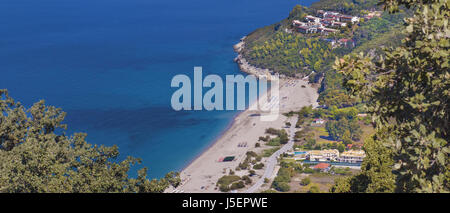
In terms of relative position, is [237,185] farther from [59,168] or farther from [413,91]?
[413,91]

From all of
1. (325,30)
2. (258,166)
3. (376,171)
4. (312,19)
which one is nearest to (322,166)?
(258,166)

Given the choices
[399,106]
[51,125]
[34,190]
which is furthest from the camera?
[51,125]

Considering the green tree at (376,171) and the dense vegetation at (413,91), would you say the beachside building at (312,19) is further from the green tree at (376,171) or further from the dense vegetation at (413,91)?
the dense vegetation at (413,91)

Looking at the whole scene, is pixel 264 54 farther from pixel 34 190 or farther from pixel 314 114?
pixel 34 190

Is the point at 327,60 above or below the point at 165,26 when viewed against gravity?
below

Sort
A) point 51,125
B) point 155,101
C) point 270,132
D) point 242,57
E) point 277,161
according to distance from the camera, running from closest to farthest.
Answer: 1. point 51,125
2. point 277,161
3. point 270,132
4. point 155,101
5. point 242,57

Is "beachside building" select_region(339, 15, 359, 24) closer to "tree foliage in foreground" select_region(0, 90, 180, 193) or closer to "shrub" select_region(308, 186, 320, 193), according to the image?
"shrub" select_region(308, 186, 320, 193)

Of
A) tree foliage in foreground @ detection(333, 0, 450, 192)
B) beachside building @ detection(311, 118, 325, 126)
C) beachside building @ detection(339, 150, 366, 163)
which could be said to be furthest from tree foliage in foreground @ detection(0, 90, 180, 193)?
beachside building @ detection(311, 118, 325, 126)
